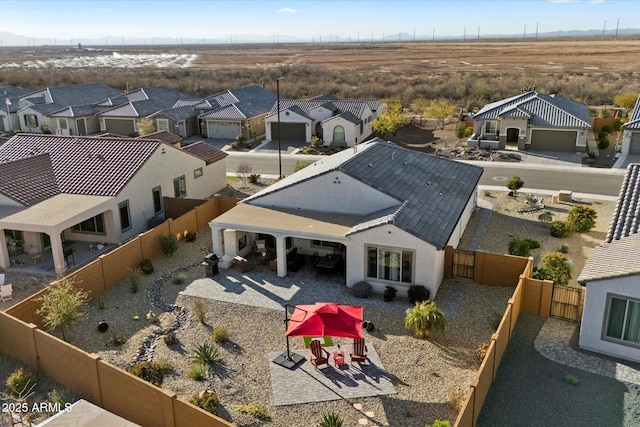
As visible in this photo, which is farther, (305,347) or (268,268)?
(268,268)

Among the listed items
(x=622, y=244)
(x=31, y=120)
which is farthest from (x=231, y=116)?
(x=622, y=244)

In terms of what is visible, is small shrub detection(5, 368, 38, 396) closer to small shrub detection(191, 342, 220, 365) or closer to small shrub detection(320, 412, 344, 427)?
small shrub detection(191, 342, 220, 365)

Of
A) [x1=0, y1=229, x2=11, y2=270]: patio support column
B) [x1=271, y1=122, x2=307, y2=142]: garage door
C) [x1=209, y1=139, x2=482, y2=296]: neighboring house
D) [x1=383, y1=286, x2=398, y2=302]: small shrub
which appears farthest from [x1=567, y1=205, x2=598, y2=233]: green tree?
[x1=271, y1=122, x2=307, y2=142]: garage door

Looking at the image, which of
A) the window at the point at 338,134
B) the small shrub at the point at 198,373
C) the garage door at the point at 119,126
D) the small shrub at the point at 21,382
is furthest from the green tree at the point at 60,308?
the garage door at the point at 119,126

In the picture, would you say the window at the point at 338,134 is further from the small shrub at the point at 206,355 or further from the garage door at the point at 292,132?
the small shrub at the point at 206,355

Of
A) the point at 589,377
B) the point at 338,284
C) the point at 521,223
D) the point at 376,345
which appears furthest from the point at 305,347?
the point at 521,223

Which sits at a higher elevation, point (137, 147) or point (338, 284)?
point (137, 147)

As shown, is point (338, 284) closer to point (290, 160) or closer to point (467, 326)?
point (467, 326)
